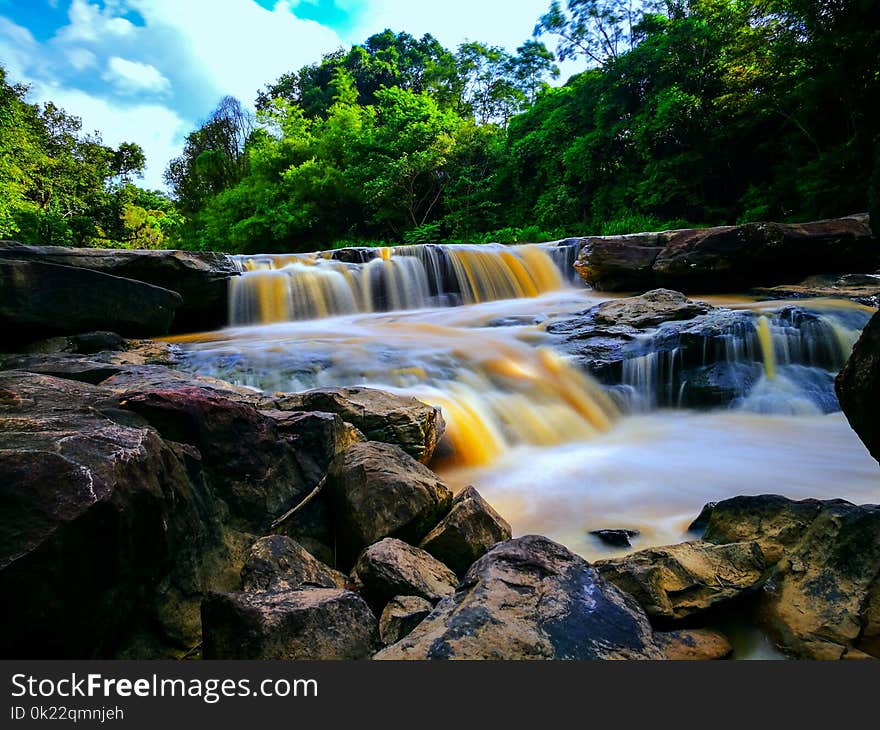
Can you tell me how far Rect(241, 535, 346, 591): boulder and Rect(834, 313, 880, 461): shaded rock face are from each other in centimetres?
257

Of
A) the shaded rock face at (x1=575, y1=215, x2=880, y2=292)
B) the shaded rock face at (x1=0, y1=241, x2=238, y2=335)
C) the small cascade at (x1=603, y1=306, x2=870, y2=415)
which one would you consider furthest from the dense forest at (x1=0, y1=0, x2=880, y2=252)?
the shaded rock face at (x1=0, y1=241, x2=238, y2=335)

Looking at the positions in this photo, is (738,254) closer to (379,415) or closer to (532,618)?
(379,415)

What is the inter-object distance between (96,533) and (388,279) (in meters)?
11.4

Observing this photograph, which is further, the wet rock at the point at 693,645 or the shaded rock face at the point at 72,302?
the shaded rock face at the point at 72,302

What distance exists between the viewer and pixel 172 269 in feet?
29.7

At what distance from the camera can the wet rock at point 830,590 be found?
1.93 metres

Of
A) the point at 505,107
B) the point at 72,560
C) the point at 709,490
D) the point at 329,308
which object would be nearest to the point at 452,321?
the point at 329,308

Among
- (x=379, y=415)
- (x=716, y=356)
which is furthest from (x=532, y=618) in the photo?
(x=716, y=356)

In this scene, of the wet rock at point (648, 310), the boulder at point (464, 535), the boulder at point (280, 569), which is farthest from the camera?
the wet rock at point (648, 310)

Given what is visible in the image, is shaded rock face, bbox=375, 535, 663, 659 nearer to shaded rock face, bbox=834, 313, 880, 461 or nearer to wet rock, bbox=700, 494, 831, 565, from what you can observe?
wet rock, bbox=700, 494, 831, 565

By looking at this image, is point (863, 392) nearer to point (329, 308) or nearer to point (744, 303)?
point (744, 303)

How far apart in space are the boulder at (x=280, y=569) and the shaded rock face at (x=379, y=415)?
5.46ft

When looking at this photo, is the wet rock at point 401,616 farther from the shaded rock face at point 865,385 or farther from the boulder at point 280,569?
the shaded rock face at point 865,385

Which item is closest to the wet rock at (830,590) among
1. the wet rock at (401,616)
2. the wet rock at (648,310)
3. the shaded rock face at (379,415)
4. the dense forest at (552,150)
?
the wet rock at (401,616)
